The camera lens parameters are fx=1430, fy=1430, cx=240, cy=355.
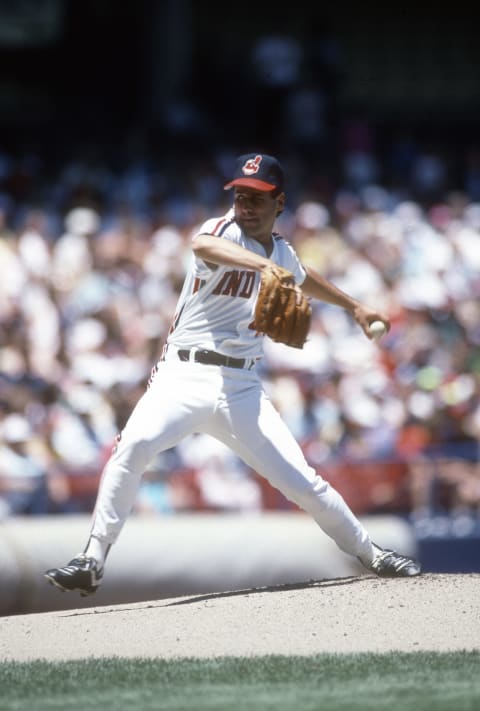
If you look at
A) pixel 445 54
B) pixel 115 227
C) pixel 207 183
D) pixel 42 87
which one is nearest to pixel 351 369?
pixel 115 227

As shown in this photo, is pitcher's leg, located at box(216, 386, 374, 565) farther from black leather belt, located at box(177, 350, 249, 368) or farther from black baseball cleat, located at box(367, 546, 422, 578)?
black baseball cleat, located at box(367, 546, 422, 578)

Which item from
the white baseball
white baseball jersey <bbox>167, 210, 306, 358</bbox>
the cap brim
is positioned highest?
the cap brim

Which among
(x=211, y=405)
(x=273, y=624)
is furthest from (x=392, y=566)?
(x=211, y=405)

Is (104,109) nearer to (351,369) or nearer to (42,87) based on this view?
(42,87)

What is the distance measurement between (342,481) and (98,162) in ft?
17.9

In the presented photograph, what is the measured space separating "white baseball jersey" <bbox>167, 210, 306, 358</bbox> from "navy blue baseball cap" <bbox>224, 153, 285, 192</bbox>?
17 centimetres

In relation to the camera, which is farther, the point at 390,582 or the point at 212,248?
the point at 390,582

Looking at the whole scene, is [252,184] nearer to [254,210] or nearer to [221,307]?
[254,210]

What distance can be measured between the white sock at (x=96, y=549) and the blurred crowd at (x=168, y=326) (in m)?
3.02

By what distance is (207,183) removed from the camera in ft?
44.2

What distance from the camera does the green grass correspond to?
176 inches

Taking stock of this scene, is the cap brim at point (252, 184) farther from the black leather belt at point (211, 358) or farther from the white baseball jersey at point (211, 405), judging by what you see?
the black leather belt at point (211, 358)

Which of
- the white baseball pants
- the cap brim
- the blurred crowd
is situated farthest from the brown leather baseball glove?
the blurred crowd

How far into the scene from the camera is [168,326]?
1060 centimetres
